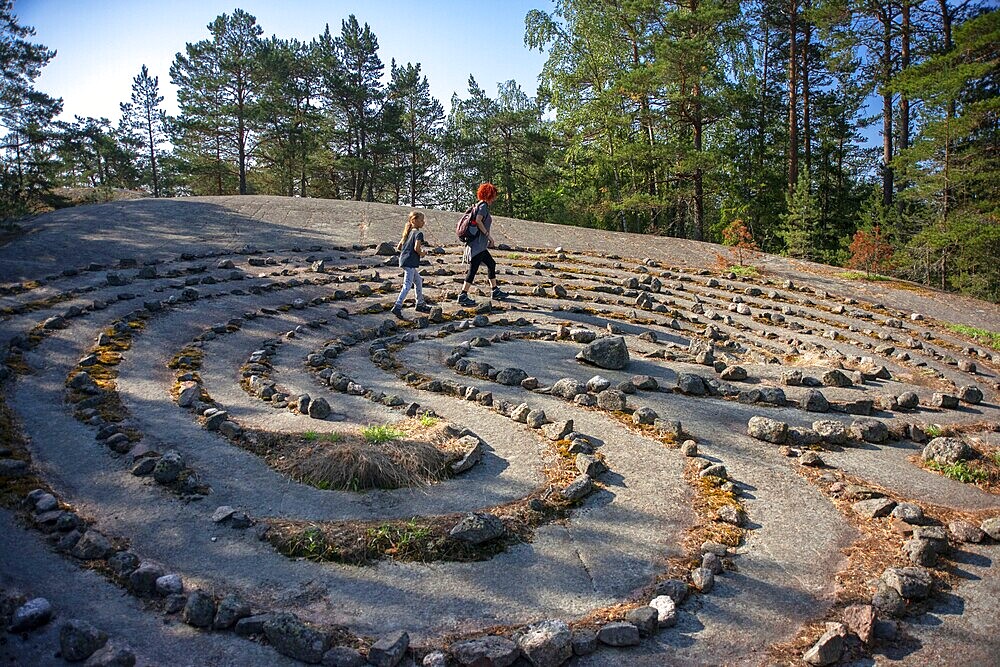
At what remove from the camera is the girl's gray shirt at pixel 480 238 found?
12.8 meters

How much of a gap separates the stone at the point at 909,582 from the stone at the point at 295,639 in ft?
12.4

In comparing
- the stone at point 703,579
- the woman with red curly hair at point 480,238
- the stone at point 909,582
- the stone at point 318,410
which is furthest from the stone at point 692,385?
the woman with red curly hair at point 480,238

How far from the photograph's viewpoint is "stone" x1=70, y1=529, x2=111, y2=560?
4.56 meters

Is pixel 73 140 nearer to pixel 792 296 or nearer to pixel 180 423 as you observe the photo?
pixel 180 423

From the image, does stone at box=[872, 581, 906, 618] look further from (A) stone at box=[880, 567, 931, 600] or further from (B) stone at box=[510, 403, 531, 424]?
(B) stone at box=[510, 403, 531, 424]

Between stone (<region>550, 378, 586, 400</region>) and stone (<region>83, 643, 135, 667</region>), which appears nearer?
stone (<region>83, 643, 135, 667</region>)

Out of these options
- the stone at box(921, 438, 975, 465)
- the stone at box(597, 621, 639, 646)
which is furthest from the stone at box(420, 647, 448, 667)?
the stone at box(921, 438, 975, 465)

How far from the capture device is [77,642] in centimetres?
353

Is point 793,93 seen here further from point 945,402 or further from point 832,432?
point 832,432

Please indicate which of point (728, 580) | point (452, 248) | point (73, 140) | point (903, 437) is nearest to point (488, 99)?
point (73, 140)

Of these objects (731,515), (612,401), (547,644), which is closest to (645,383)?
(612,401)

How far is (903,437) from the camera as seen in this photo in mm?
7816

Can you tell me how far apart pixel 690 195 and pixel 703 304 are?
17996 millimetres

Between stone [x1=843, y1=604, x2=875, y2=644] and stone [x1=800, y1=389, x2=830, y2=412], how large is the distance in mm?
4685
